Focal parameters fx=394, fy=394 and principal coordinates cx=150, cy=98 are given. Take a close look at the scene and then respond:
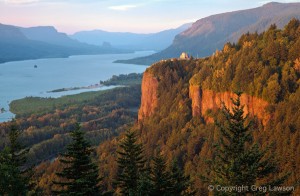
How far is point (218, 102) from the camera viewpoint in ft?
179

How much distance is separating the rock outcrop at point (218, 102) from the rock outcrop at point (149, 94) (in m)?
10.2

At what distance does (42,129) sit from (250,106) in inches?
2712

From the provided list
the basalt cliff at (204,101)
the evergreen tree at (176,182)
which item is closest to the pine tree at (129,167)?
the evergreen tree at (176,182)

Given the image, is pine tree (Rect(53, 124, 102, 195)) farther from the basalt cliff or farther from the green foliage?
the green foliage

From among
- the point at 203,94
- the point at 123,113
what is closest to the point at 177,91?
the point at 203,94

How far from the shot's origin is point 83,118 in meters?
120

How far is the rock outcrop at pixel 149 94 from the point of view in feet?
232

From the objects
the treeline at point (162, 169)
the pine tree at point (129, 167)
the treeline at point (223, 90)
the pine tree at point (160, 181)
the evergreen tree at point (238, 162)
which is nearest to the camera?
the evergreen tree at point (238, 162)

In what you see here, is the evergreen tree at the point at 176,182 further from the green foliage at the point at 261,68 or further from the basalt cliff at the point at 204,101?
the green foliage at the point at 261,68

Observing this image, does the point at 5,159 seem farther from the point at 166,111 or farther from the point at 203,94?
the point at 166,111

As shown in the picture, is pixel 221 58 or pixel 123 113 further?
Answer: pixel 123 113

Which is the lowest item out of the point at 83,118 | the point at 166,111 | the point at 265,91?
the point at 83,118

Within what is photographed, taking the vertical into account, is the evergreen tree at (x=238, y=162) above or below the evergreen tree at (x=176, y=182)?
above

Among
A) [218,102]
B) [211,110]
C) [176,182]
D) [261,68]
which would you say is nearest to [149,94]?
[211,110]
